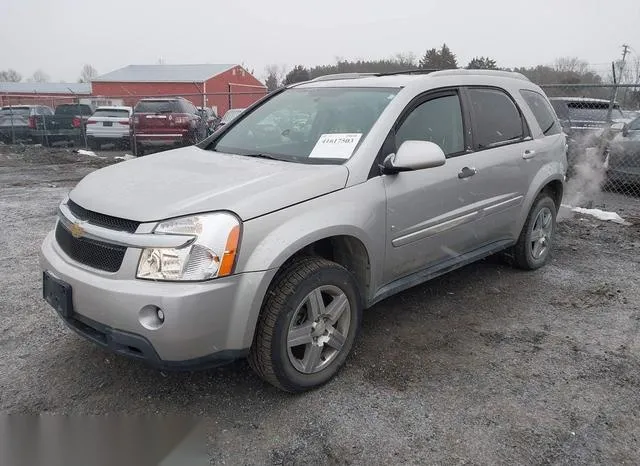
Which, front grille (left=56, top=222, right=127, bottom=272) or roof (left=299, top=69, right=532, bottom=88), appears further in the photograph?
roof (left=299, top=69, right=532, bottom=88)

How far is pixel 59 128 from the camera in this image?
58.7 feet

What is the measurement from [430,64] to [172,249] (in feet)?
176

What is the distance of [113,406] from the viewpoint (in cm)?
289

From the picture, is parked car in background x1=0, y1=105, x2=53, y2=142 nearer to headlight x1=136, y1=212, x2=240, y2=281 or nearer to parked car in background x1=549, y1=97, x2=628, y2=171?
parked car in background x1=549, y1=97, x2=628, y2=171

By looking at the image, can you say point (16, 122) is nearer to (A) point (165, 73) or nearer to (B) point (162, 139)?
(B) point (162, 139)

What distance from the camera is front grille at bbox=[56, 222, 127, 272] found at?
263 centimetres

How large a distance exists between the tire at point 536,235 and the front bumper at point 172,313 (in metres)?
3.02

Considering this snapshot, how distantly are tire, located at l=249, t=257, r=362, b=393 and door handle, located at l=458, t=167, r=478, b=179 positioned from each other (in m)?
1.27

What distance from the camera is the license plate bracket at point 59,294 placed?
9.09ft

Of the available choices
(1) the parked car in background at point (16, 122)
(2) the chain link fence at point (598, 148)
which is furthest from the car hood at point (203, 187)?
(1) the parked car in background at point (16, 122)

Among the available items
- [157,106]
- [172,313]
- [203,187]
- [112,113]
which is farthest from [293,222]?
[112,113]

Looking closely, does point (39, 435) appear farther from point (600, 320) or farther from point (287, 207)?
point (600, 320)

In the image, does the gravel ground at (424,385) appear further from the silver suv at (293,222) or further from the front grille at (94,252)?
the front grille at (94,252)

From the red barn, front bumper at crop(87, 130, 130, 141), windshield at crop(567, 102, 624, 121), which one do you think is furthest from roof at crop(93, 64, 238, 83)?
windshield at crop(567, 102, 624, 121)
